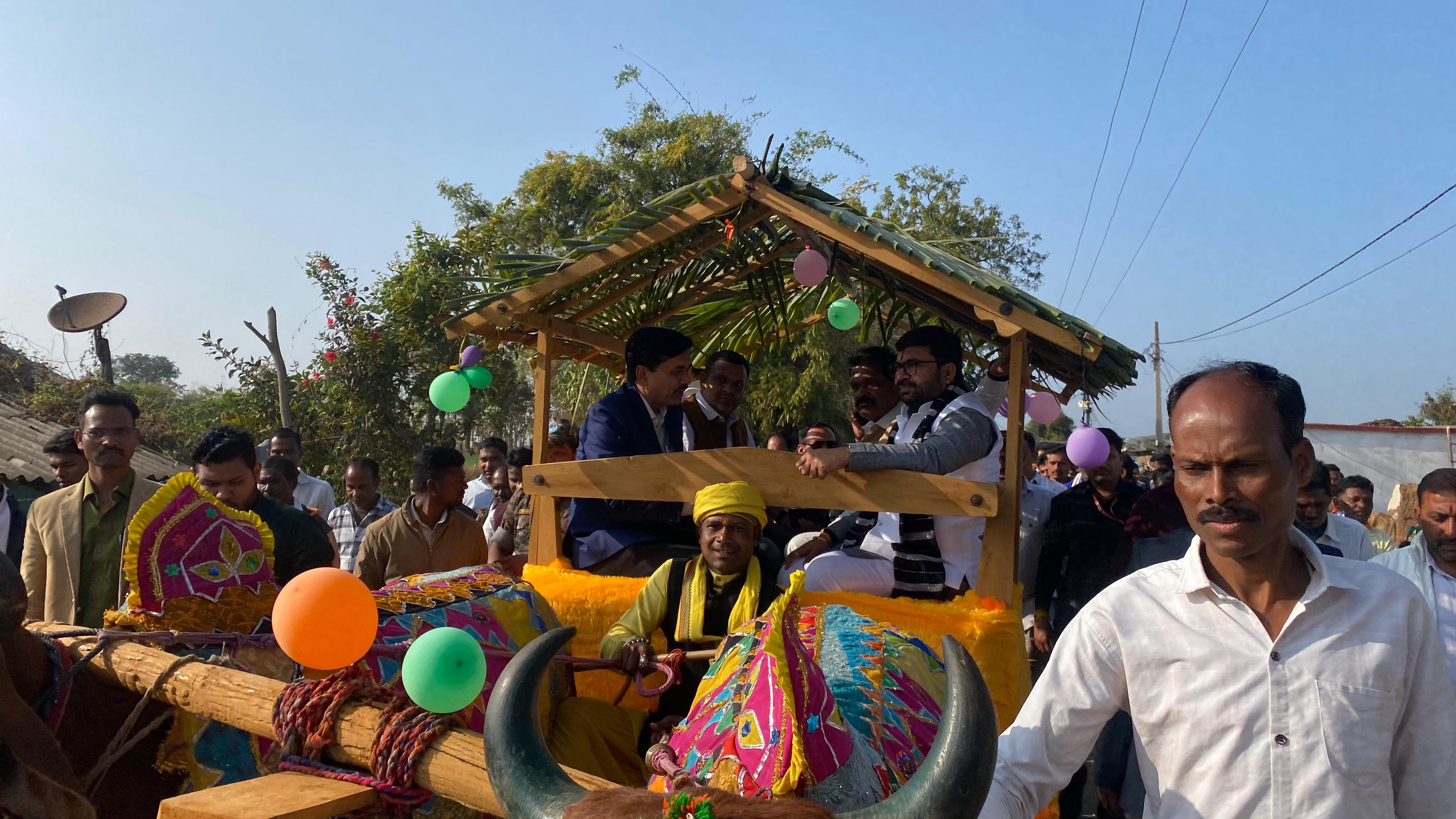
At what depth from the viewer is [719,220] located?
14.3 feet

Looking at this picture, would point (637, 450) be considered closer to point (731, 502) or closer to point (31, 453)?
point (731, 502)

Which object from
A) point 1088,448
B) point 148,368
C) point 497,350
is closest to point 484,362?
point 497,350

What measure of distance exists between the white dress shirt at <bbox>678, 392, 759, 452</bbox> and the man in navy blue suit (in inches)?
0.5

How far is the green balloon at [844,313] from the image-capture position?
500 cm

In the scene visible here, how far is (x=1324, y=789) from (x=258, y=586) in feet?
9.08

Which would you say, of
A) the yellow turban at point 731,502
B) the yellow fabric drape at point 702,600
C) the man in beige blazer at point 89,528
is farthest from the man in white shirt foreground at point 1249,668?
the man in beige blazer at point 89,528

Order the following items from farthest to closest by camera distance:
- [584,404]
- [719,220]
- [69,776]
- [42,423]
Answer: [584,404]
[42,423]
[719,220]
[69,776]

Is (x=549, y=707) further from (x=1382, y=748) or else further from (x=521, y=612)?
(x=1382, y=748)

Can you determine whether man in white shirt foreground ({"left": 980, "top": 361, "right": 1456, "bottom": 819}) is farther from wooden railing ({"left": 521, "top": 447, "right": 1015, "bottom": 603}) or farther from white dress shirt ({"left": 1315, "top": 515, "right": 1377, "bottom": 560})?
white dress shirt ({"left": 1315, "top": 515, "right": 1377, "bottom": 560})

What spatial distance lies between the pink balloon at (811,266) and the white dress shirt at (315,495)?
4.48 metres

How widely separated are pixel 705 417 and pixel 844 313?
3.06 ft

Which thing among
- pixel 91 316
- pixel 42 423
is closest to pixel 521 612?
pixel 91 316

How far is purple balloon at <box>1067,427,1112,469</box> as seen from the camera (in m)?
5.11

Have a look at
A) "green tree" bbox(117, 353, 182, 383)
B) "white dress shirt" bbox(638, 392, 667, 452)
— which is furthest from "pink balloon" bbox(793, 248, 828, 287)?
"green tree" bbox(117, 353, 182, 383)
